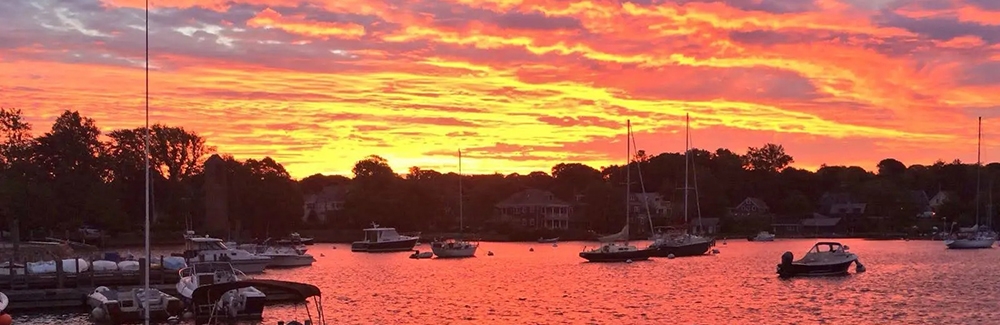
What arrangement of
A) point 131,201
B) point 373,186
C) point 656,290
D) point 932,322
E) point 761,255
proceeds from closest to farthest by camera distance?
1. point 932,322
2. point 656,290
3. point 761,255
4. point 131,201
5. point 373,186

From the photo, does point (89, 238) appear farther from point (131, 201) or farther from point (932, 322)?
point (932, 322)

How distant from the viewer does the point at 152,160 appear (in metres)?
155

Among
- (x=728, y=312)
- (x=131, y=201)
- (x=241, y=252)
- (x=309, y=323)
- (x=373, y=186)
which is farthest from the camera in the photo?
(x=373, y=186)

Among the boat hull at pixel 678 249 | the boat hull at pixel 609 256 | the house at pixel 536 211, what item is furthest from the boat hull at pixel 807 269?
the house at pixel 536 211

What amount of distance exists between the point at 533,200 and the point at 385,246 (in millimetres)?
65561

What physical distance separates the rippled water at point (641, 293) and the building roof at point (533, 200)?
8517cm

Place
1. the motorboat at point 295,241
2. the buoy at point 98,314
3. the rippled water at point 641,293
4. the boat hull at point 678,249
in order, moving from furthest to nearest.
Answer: the motorboat at point 295,241
the boat hull at point 678,249
the rippled water at point 641,293
the buoy at point 98,314

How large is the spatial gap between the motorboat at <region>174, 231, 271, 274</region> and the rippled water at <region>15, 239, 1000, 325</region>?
2.96 m

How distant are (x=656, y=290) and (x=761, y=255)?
181 ft

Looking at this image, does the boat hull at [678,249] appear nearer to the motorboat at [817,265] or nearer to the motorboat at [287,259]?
the motorboat at [817,265]

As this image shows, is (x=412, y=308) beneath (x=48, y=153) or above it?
beneath

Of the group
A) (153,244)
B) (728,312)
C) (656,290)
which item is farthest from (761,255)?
(153,244)

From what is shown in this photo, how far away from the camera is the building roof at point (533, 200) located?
19400 cm

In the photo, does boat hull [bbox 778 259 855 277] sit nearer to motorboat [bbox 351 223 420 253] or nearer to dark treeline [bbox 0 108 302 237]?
motorboat [bbox 351 223 420 253]
